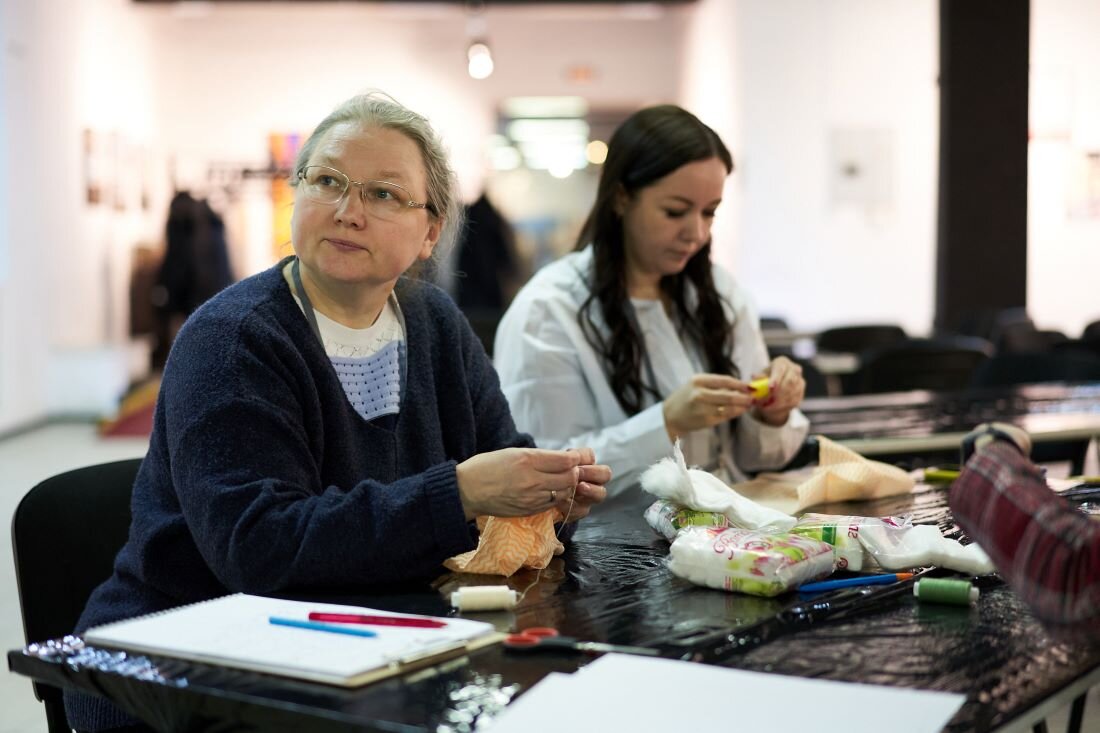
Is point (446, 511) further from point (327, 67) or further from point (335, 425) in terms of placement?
point (327, 67)

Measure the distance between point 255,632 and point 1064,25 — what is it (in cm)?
536

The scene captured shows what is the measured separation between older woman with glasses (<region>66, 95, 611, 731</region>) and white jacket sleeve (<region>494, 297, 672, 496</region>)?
0.74 m

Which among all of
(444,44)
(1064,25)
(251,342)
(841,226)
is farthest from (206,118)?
(251,342)

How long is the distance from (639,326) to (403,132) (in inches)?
47.7

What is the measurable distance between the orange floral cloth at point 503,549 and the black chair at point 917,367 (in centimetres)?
342

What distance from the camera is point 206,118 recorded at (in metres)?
13.9

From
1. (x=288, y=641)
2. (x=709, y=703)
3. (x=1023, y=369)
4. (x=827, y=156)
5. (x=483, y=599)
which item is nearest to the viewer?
(x=709, y=703)

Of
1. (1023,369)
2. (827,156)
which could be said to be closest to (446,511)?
(1023,369)

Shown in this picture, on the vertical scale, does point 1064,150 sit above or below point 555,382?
above

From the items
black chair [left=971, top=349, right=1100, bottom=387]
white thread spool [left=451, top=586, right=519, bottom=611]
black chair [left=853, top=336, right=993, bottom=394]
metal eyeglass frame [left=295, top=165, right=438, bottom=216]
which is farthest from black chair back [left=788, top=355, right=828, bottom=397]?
white thread spool [left=451, top=586, right=519, bottom=611]

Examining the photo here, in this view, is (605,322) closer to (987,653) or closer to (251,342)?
(251,342)

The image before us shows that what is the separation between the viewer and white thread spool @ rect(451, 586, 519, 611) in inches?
60.6

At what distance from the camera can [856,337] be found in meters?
7.45

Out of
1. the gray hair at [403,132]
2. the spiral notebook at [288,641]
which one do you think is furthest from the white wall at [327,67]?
the spiral notebook at [288,641]
